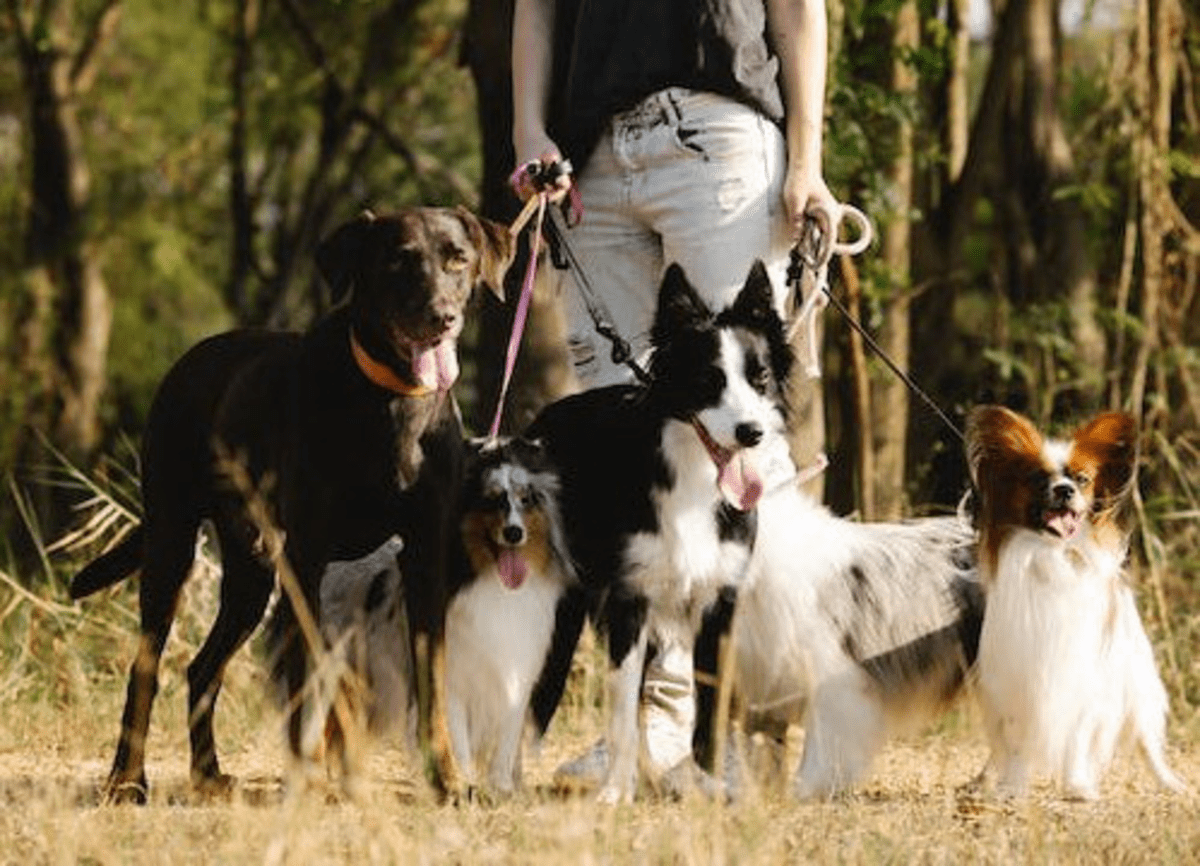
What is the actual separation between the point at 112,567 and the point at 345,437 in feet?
4.58

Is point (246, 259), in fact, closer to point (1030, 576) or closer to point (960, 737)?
point (960, 737)

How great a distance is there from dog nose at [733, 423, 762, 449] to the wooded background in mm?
3223

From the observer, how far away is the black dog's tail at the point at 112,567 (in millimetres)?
7270

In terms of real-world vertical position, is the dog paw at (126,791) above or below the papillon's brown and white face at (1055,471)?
below

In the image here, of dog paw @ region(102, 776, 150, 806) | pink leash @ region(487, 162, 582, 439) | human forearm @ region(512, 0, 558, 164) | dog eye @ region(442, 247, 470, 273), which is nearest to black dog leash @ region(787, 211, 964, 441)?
pink leash @ region(487, 162, 582, 439)

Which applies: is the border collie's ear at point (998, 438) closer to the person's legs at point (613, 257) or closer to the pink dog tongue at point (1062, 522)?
the pink dog tongue at point (1062, 522)

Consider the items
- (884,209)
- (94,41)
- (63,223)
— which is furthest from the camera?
(94,41)

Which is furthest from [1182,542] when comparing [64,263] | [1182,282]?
[64,263]

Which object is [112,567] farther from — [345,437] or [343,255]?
[343,255]

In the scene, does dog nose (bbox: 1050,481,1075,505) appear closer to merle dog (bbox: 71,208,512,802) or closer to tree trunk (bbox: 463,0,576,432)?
merle dog (bbox: 71,208,512,802)

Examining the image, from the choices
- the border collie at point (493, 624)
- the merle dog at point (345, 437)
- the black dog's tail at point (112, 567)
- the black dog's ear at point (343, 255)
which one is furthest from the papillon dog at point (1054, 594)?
the black dog's tail at point (112, 567)

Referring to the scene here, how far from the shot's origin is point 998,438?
647cm

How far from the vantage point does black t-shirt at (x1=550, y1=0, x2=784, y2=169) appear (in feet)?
21.6

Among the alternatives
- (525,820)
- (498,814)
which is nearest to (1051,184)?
(498,814)
